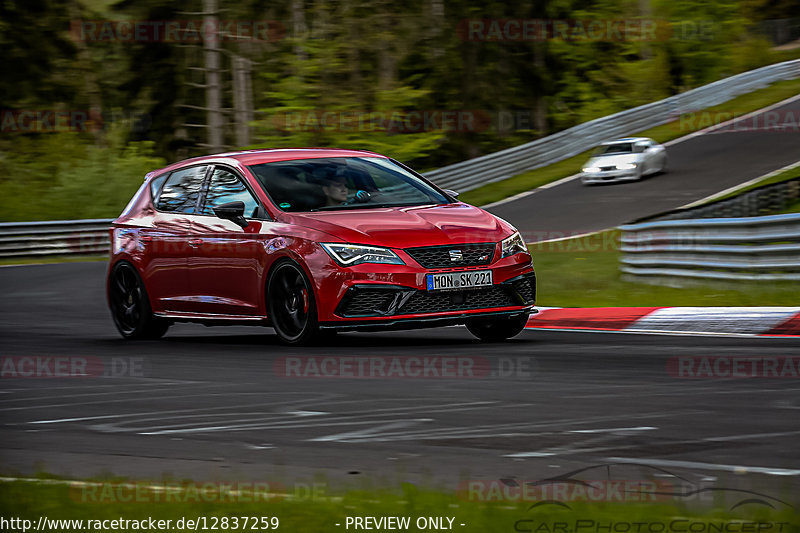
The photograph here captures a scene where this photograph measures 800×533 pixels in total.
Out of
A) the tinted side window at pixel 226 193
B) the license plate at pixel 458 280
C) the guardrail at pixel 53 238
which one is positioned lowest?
the guardrail at pixel 53 238

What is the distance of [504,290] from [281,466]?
5.26 meters

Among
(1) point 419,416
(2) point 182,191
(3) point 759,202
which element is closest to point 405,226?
(2) point 182,191

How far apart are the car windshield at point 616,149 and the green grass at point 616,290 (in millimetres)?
13636

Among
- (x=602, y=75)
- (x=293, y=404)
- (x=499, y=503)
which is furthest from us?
(x=602, y=75)

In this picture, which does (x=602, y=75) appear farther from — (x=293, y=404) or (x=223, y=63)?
(x=293, y=404)

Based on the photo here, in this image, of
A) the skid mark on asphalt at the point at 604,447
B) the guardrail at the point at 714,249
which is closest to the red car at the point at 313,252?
the guardrail at the point at 714,249

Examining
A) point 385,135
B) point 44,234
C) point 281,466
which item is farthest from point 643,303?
point 385,135

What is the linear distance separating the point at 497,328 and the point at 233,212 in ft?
7.81

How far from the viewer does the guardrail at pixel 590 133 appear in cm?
3647

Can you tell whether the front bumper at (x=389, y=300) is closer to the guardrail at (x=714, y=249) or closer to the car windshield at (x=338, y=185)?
the car windshield at (x=338, y=185)

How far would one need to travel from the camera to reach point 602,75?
55938mm

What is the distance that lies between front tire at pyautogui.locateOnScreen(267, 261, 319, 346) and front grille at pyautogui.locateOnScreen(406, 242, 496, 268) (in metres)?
0.89

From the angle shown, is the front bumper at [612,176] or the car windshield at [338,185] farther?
the front bumper at [612,176]

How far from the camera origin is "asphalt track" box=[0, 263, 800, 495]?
5469mm
